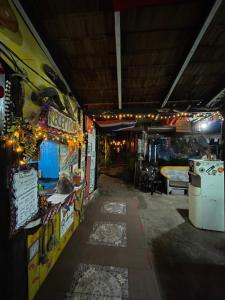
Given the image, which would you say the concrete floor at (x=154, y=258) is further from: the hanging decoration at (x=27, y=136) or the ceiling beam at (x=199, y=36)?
the ceiling beam at (x=199, y=36)

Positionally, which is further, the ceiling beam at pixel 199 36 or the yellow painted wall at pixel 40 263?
the yellow painted wall at pixel 40 263

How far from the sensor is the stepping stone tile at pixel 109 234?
3.30 meters

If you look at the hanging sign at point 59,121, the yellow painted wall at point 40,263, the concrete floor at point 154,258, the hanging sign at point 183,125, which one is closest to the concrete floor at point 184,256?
the concrete floor at point 154,258

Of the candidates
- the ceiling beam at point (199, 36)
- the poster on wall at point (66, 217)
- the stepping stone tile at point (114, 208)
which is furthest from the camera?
the stepping stone tile at point (114, 208)

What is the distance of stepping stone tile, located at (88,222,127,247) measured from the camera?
3.30 metres

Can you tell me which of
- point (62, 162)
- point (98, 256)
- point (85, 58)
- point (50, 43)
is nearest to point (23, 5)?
point (50, 43)

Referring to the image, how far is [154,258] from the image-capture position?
9.52ft

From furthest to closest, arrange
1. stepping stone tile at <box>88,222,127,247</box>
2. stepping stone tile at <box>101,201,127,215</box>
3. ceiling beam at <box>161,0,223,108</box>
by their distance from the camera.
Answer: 1. stepping stone tile at <box>101,201,127,215</box>
2. stepping stone tile at <box>88,222,127,247</box>
3. ceiling beam at <box>161,0,223,108</box>

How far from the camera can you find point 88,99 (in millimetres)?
4422

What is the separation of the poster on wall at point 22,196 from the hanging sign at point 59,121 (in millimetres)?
906

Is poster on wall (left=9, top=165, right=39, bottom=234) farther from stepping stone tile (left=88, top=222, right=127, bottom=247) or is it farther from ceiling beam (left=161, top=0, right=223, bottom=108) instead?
ceiling beam (left=161, top=0, right=223, bottom=108)

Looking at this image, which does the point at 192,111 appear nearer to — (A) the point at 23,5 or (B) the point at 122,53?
(B) the point at 122,53

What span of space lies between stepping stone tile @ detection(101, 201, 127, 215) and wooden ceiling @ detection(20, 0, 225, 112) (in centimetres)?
335

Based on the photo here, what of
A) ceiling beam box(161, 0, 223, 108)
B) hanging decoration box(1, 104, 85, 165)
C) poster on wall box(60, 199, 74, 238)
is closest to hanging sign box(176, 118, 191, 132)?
ceiling beam box(161, 0, 223, 108)
